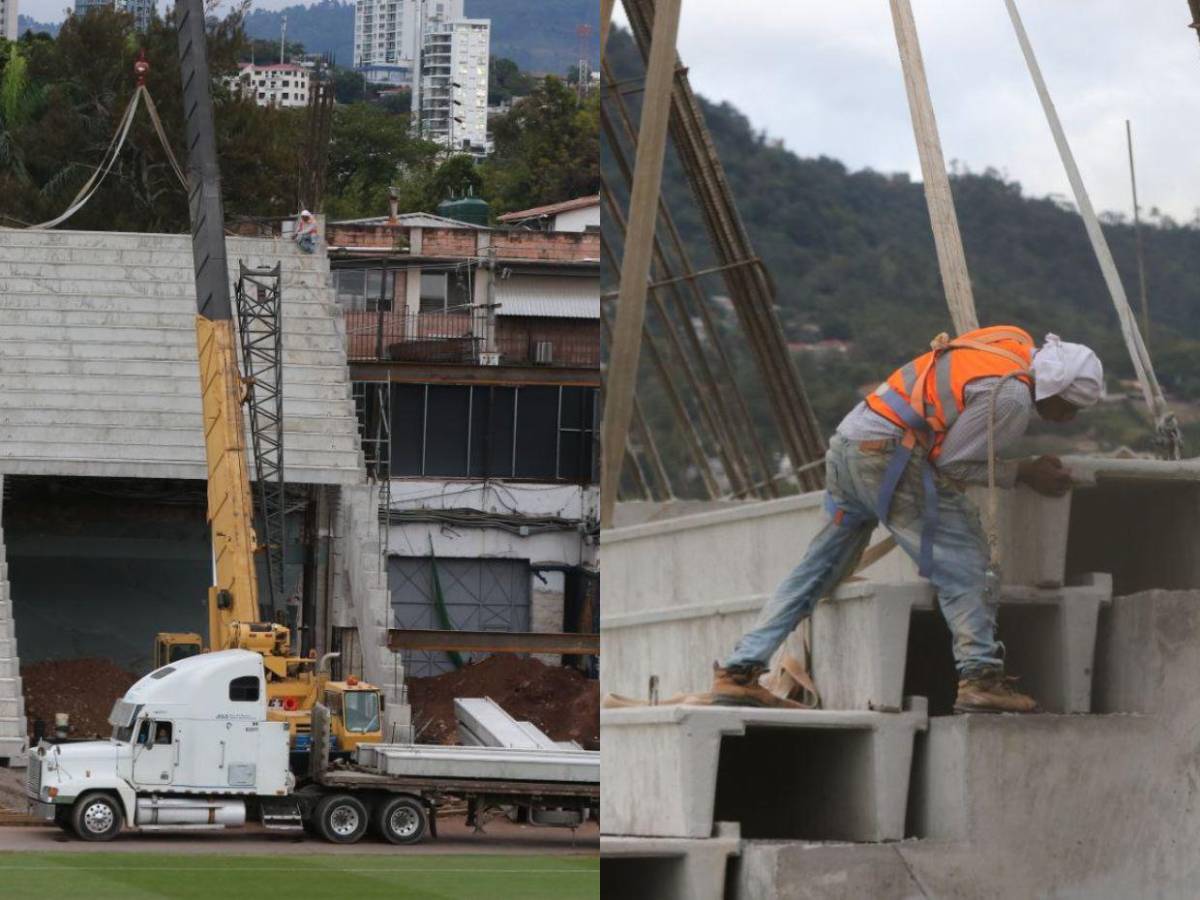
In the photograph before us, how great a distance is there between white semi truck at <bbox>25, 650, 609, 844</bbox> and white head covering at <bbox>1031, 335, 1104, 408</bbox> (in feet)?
32.5

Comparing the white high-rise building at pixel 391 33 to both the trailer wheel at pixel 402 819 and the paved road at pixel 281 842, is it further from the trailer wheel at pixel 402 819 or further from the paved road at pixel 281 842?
the trailer wheel at pixel 402 819

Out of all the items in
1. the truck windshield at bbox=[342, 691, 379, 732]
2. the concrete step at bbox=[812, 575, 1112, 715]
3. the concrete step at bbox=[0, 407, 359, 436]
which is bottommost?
the truck windshield at bbox=[342, 691, 379, 732]

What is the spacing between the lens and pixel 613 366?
1972 mm

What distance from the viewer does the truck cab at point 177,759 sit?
38.5ft

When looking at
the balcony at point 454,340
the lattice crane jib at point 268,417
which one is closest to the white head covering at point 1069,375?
the lattice crane jib at point 268,417

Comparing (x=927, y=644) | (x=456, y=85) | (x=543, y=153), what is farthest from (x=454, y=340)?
(x=927, y=644)

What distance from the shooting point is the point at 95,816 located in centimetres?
1186

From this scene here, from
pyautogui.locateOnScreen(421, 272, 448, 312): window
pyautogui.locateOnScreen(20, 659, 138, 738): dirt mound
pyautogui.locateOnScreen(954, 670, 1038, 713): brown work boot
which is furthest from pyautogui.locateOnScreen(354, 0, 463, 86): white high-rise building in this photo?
pyautogui.locateOnScreen(954, 670, 1038, 713): brown work boot

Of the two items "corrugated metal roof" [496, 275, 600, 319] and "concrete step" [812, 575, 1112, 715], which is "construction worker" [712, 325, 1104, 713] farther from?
"corrugated metal roof" [496, 275, 600, 319]

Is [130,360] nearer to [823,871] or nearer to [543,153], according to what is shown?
[543,153]

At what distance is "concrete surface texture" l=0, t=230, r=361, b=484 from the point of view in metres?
16.6

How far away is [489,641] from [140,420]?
140 inches

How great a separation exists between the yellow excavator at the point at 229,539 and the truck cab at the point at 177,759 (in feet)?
2.17

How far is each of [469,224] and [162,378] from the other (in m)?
9.06
